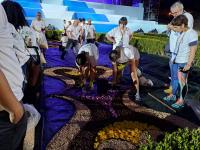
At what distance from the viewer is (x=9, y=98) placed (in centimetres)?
185

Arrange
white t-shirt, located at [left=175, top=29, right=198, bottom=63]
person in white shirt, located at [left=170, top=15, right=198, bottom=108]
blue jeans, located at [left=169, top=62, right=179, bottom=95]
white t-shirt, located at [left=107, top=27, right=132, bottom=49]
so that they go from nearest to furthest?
person in white shirt, located at [left=170, top=15, right=198, bottom=108] → white t-shirt, located at [left=175, top=29, right=198, bottom=63] → blue jeans, located at [left=169, top=62, right=179, bottom=95] → white t-shirt, located at [left=107, top=27, right=132, bottom=49]

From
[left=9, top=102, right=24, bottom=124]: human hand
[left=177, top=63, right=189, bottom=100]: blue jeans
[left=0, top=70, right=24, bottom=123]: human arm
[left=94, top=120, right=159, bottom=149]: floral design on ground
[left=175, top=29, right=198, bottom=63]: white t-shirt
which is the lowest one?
[left=94, top=120, right=159, bottom=149]: floral design on ground

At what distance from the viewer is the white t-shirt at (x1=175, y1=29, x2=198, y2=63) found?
6730mm

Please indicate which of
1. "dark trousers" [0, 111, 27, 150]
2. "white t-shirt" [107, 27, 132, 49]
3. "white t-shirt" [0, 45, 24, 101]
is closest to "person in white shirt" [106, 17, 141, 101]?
"white t-shirt" [107, 27, 132, 49]

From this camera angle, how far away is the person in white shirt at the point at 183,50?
655 centimetres

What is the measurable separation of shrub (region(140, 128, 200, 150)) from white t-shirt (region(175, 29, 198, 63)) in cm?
387

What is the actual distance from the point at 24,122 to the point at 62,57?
38.3ft

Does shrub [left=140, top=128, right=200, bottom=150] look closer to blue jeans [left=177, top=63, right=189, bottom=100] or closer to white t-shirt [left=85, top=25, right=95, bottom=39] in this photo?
blue jeans [left=177, top=63, right=189, bottom=100]

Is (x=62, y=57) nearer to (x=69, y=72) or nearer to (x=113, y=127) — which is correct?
(x=69, y=72)

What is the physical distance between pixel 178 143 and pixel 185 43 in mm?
4256

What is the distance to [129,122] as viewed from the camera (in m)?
5.80

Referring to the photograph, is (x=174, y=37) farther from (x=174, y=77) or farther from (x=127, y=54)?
(x=127, y=54)

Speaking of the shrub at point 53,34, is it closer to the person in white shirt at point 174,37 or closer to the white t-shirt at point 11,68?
the person in white shirt at point 174,37

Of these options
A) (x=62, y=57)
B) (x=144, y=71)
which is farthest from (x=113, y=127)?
(x=62, y=57)
